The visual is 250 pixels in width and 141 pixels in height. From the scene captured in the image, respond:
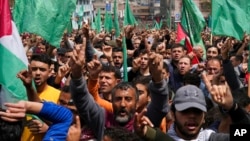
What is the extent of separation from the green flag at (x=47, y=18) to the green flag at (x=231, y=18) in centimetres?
184

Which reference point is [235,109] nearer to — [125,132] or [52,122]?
[125,132]

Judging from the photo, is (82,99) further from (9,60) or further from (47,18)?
(47,18)

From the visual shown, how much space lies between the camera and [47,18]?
22.8 ft

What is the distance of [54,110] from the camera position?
3654 millimetres

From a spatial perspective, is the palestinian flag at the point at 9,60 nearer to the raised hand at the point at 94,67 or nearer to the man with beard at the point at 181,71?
the raised hand at the point at 94,67

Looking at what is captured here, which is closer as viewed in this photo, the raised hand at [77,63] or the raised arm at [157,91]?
the raised arm at [157,91]

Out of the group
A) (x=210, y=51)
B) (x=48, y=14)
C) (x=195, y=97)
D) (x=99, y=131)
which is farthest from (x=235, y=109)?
(x=210, y=51)

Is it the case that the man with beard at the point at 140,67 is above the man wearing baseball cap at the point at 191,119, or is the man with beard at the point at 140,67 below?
below

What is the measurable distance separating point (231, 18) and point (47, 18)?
2337 mm

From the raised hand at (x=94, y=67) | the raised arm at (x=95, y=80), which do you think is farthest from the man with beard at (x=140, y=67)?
the raised hand at (x=94, y=67)

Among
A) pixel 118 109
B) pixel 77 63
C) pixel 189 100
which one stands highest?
pixel 77 63

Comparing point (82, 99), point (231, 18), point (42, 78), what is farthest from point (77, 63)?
point (231, 18)

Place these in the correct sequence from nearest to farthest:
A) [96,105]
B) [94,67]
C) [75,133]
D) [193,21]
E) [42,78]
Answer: [75,133] < [96,105] < [94,67] < [42,78] < [193,21]

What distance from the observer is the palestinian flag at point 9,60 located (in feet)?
14.8
